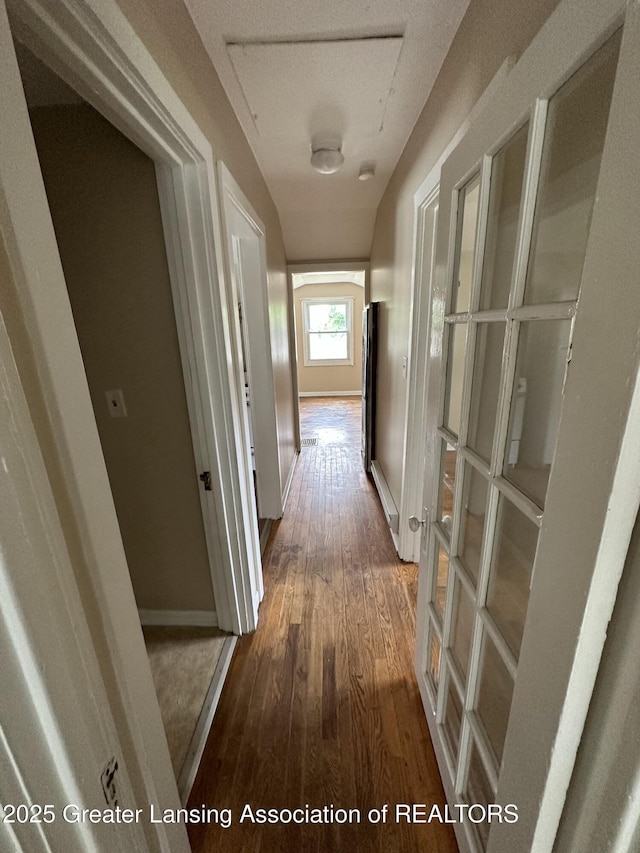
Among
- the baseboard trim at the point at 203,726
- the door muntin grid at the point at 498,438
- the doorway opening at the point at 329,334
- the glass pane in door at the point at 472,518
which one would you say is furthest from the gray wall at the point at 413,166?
the doorway opening at the point at 329,334

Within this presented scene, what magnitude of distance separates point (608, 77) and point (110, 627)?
118 cm

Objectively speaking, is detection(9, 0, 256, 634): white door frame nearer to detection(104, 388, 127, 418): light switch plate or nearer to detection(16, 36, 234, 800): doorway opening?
detection(16, 36, 234, 800): doorway opening

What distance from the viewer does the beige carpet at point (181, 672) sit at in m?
1.29

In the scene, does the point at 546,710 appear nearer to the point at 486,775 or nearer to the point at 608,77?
the point at 486,775

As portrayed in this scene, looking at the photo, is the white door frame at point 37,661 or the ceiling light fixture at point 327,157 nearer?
the white door frame at point 37,661

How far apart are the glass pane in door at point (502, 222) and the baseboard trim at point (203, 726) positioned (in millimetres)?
1737

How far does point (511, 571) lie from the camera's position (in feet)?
2.55

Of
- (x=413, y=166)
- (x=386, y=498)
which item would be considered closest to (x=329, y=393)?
(x=386, y=498)

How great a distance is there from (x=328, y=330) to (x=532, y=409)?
258 inches

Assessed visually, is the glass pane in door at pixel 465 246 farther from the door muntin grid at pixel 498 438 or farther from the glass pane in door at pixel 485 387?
the glass pane in door at pixel 485 387

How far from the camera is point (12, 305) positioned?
1.44 ft

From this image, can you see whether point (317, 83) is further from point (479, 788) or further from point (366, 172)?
point (479, 788)

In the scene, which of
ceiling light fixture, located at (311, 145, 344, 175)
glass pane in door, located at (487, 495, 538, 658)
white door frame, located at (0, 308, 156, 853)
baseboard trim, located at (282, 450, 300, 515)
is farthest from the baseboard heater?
ceiling light fixture, located at (311, 145, 344, 175)

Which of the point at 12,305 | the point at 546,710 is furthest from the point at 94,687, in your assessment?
the point at 546,710
